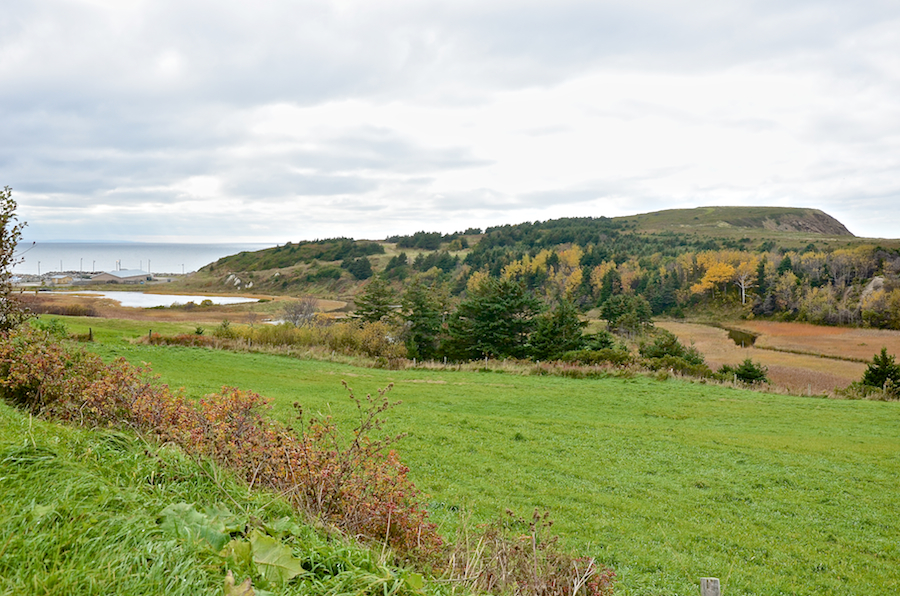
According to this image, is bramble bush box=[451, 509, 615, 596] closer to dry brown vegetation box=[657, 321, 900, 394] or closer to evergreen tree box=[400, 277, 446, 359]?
dry brown vegetation box=[657, 321, 900, 394]

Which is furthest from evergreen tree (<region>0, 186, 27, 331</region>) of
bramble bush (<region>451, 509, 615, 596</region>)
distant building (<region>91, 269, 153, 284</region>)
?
distant building (<region>91, 269, 153, 284</region>)

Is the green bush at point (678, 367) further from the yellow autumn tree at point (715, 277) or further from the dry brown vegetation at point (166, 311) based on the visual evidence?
the yellow autumn tree at point (715, 277)

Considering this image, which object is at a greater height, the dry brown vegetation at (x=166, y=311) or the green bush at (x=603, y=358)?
the dry brown vegetation at (x=166, y=311)

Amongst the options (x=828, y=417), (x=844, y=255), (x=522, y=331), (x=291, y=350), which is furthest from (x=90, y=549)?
(x=844, y=255)

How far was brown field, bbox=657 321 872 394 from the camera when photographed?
3656cm

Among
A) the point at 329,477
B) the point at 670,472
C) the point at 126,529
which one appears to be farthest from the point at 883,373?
the point at 126,529

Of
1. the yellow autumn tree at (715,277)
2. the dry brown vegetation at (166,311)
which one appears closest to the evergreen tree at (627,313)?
the yellow autumn tree at (715,277)

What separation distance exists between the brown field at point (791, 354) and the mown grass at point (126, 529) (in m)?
30.5

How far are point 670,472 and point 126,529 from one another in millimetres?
12013

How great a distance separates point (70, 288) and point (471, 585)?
138 meters

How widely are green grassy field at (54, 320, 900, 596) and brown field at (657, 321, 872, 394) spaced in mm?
12790

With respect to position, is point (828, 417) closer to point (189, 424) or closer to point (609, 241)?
point (189, 424)

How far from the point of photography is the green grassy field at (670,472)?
7.61 meters

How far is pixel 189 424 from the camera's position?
17.5 feet
